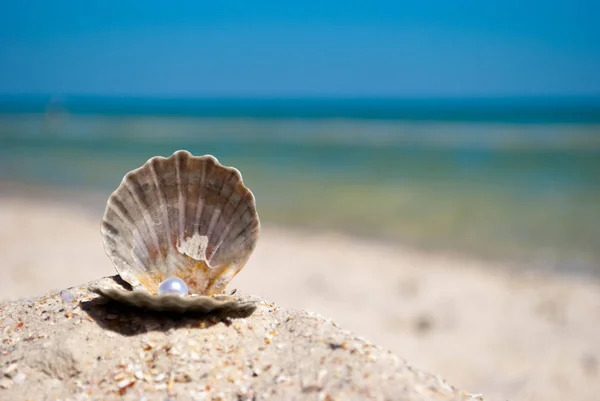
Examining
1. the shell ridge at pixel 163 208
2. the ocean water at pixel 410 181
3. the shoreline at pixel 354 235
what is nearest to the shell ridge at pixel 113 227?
the shell ridge at pixel 163 208

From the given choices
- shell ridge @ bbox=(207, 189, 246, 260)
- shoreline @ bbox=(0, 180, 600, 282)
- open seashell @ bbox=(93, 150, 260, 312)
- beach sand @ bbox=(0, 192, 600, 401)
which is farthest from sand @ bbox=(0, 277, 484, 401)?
shoreline @ bbox=(0, 180, 600, 282)

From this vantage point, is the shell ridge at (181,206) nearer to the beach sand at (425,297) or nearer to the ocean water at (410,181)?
the beach sand at (425,297)

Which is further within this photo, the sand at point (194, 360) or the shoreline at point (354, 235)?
the shoreline at point (354, 235)

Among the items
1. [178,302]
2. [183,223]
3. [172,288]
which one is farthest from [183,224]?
[178,302]

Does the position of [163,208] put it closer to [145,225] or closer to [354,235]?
[145,225]

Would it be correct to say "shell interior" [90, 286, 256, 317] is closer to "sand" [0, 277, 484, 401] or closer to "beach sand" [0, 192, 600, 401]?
"sand" [0, 277, 484, 401]

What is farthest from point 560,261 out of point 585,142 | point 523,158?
point 585,142

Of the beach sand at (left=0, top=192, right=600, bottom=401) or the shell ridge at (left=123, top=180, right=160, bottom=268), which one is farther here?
the beach sand at (left=0, top=192, right=600, bottom=401)
